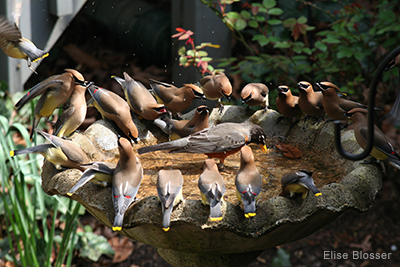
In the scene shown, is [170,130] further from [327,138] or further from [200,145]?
[327,138]

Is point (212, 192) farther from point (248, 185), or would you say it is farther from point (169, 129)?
point (169, 129)

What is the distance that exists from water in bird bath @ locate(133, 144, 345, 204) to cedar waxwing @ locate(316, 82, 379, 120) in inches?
13.1

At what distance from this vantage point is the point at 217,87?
327 cm

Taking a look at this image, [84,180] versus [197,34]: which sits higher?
[84,180]

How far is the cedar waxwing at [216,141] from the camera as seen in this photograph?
8.59 feet

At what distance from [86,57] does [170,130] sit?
15.6 feet

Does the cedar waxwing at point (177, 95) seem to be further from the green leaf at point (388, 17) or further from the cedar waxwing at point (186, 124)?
the green leaf at point (388, 17)

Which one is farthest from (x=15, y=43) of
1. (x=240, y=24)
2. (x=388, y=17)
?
(x=388, y=17)

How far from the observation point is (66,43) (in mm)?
7379

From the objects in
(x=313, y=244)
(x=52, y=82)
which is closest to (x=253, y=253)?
(x=52, y=82)

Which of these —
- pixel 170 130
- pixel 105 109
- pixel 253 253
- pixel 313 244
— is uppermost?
pixel 105 109

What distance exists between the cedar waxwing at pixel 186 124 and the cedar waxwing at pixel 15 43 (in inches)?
38.5

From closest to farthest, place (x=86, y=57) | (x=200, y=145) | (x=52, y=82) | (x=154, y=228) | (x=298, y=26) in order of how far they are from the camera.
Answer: (x=154, y=228) < (x=52, y=82) < (x=200, y=145) < (x=298, y=26) < (x=86, y=57)

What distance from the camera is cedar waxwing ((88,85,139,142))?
8.73 feet
